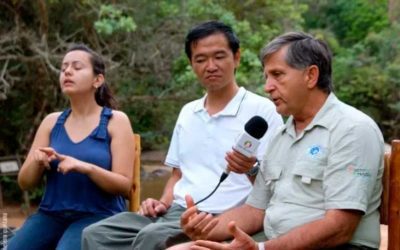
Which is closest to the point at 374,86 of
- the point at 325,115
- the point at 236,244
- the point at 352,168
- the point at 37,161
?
the point at 37,161

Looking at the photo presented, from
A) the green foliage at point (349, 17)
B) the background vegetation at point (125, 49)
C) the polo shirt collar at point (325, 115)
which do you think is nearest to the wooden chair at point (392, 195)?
the polo shirt collar at point (325, 115)

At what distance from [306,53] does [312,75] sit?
0.08m

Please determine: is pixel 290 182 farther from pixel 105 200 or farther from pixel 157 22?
pixel 157 22

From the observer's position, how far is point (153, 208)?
137 inches

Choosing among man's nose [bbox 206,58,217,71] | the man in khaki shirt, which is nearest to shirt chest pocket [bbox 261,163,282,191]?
the man in khaki shirt

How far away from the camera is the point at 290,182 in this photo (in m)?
2.88

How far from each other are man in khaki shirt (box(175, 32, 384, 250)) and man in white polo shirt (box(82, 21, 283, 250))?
0.34 meters

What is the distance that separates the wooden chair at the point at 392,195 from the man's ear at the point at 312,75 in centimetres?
37

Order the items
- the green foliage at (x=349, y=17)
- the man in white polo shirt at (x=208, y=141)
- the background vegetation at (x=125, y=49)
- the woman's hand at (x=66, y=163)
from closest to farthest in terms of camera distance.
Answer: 1. the man in white polo shirt at (x=208, y=141)
2. the woman's hand at (x=66, y=163)
3. the background vegetation at (x=125, y=49)
4. the green foliage at (x=349, y=17)

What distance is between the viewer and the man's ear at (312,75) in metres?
2.86

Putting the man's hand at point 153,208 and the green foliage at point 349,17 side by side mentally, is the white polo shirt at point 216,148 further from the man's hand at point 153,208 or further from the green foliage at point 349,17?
the green foliage at point 349,17

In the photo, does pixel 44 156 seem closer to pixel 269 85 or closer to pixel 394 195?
pixel 269 85

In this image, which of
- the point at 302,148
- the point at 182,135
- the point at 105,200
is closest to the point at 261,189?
the point at 302,148

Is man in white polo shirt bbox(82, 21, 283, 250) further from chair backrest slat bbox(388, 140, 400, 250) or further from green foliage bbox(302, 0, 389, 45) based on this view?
green foliage bbox(302, 0, 389, 45)
